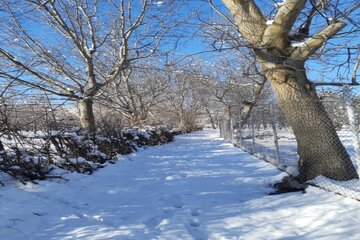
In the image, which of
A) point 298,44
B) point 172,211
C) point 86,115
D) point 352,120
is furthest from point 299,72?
point 86,115

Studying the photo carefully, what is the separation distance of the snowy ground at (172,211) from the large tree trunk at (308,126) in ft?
1.81

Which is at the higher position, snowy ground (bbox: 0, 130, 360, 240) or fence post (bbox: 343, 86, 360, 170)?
fence post (bbox: 343, 86, 360, 170)

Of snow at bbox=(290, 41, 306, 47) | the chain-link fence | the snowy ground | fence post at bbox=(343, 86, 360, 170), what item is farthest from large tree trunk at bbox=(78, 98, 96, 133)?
fence post at bbox=(343, 86, 360, 170)

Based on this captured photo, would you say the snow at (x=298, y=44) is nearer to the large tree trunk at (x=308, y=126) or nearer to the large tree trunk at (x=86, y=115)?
the large tree trunk at (x=308, y=126)

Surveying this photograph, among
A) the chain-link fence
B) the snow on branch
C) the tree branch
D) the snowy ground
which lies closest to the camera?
the snowy ground

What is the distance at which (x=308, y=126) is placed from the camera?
569 cm

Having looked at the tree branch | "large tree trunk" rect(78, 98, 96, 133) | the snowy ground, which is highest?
the tree branch

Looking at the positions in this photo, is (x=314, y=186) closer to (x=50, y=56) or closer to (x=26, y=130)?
(x=26, y=130)

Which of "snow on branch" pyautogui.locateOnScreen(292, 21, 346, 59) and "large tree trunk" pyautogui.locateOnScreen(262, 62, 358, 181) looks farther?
"large tree trunk" pyautogui.locateOnScreen(262, 62, 358, 181)

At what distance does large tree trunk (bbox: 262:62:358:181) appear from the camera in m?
5.41

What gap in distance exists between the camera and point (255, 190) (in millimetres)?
5789

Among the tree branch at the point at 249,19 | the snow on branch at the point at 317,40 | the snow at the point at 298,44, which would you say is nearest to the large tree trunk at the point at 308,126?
the snow on branch at the point at 317,40

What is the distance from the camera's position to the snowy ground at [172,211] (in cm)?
363

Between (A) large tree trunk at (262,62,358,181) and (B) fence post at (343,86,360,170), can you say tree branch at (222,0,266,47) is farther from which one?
(B) fence post at (343,86,360,170)
